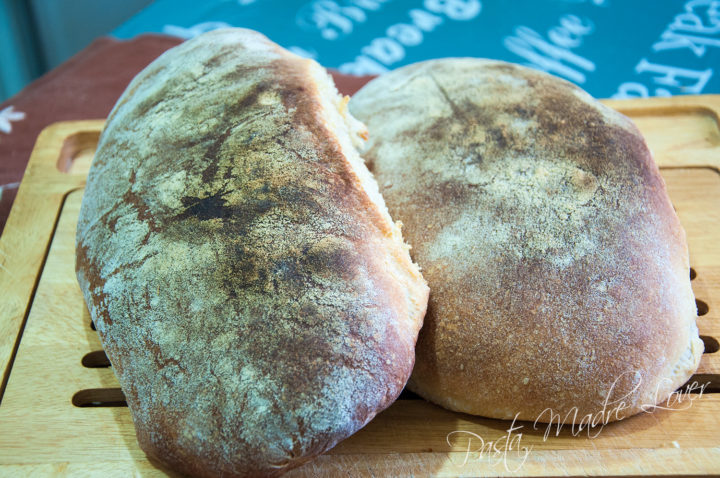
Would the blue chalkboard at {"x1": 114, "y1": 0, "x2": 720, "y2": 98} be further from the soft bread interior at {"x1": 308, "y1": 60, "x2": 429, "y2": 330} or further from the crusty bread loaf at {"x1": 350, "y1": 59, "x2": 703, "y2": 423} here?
the soft bread interior at {"x1": 308, "y1": 60, "x2": 429, "y2": 330}

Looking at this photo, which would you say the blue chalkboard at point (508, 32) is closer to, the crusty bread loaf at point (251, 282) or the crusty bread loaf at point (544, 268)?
the crusty bread loaf at point (544, 268)

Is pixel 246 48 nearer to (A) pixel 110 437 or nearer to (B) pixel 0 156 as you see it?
(A) pixel 110 437

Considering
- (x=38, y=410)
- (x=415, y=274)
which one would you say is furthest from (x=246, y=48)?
(x=38, y=410)

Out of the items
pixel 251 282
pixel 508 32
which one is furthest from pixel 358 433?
pixel 508 32

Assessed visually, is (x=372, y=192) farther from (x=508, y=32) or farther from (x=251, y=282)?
(x=508, y=32)

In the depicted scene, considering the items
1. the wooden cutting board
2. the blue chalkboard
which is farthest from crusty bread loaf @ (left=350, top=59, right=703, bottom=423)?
the blue chalkboard

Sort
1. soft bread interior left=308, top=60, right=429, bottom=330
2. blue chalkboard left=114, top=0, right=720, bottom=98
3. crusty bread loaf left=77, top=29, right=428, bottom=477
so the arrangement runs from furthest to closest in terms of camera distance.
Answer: blue chalkboard left=114, top=0, right=720, bottom=98 → soft bread interior left=308, top=60, right=429, bottom=330 → crusty bread loaf left=77, top=29, right=428, bottom=477
